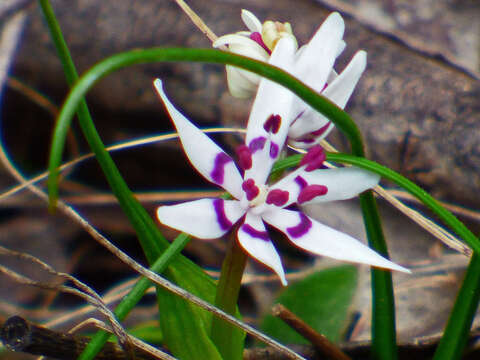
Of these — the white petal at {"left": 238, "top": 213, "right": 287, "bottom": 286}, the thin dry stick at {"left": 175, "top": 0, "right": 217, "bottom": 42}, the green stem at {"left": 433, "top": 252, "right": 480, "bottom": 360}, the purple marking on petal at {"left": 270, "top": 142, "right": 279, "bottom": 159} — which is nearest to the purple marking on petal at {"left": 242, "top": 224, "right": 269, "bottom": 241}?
the white petal at {"left": 238, "top": 213, "right": 287, "bottom": 286}

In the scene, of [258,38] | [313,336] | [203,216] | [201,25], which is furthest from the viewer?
[201,25]

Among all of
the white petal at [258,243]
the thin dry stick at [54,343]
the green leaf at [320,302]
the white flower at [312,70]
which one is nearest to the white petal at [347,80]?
the white flower at [312,70]

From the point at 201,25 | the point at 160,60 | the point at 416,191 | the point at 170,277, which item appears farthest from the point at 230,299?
the point at 201,25

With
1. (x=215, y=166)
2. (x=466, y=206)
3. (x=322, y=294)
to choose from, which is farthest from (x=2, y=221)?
(x=466, y=206)

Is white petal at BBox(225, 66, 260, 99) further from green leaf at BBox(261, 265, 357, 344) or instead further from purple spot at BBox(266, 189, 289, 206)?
green leaf at BBox(261, 265, 357, 344)

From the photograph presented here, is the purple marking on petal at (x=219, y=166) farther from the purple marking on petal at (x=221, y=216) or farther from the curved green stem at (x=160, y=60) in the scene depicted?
the curved green stem at (x=160, y=60)

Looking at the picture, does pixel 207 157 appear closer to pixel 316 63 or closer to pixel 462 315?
pixel 316 63

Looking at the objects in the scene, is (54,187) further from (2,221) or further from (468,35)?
(468,35)
